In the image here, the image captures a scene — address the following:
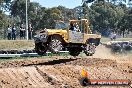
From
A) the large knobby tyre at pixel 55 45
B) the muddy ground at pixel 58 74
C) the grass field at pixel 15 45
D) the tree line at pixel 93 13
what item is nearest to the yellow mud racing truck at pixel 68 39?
the large knobby tyre at pixel 55 45

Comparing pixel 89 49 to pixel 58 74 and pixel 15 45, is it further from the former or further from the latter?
pixel 15 45

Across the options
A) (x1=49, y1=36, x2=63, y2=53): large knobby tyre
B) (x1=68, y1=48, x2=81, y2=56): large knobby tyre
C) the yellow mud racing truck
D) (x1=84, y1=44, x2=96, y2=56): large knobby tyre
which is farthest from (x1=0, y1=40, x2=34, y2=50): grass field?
(x1=49, y1=36, x2=63, y2=53): large knobby tyre

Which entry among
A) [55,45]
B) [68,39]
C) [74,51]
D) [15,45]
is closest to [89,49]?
[74,51]

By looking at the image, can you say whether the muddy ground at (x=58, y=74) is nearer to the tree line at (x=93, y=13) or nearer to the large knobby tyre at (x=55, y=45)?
the large knobby tyre at (x=55, y=45)

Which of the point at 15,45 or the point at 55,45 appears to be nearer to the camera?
the point at 55,45

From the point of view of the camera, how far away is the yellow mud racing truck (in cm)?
2319

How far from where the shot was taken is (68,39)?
23938 millimetres

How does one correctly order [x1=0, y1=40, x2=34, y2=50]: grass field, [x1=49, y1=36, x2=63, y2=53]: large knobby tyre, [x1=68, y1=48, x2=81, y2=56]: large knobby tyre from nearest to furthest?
[x1=49, y1=36, x2=63, y2=53]: large knobby tyre → [x1=68, y1=48, x2=81, y2=56]: large knobby tyre → [x1=0, y1=40, x2=34, y2=50]: grass field

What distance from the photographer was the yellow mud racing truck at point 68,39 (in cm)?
2319

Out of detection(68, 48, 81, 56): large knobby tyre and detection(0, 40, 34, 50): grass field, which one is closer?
detection(68, 48, 81, 56): large knobby tyre

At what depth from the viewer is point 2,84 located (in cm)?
1650

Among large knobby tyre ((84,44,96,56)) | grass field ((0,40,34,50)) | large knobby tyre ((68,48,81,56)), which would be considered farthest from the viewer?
grass field ((0,40,34,50))

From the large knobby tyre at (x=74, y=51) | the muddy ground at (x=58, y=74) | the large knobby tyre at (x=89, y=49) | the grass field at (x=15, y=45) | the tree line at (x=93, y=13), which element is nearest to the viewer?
the muddy ground at (x=58, y=74)

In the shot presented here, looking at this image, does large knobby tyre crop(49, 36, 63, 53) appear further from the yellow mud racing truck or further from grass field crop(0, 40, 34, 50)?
grass field crop(0, 40, 34, 50)
